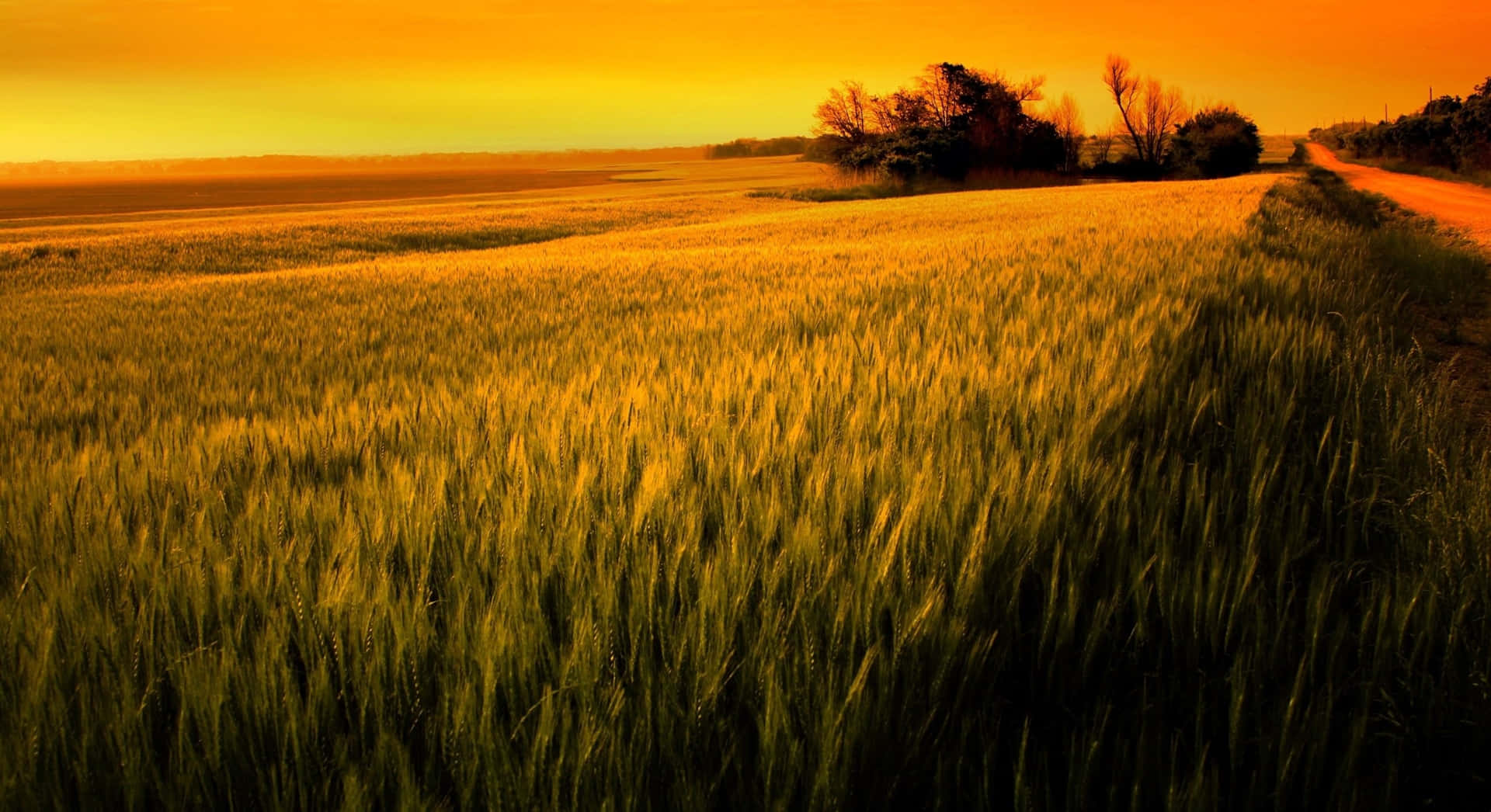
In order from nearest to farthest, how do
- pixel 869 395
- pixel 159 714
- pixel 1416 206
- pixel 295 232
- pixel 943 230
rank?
pixel 159 714 → pixel 869 395 → pixel 943 230 → pixel 295 232 → pixel 1416 206

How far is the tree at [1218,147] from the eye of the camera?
42.4 m

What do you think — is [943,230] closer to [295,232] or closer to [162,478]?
[162,478]

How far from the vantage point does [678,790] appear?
71 centimetres

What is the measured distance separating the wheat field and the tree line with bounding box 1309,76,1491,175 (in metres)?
40.7

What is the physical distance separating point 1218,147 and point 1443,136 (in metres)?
11.0

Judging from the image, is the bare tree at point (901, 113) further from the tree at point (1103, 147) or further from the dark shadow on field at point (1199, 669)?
the dark shadow on field at point (1199, 669)

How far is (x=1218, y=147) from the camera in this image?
42.2m

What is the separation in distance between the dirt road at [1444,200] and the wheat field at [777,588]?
12767 mm

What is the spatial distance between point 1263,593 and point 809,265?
19.6ft

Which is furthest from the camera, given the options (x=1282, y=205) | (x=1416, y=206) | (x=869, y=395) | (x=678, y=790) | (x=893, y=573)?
(x=1416, y=206)

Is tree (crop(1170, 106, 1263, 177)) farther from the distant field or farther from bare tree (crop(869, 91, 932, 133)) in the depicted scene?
the distant field

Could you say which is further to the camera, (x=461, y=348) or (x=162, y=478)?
(x=461, y=348)

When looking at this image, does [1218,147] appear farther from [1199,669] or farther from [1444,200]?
[1199,669]

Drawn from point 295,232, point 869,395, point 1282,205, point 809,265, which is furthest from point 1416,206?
point 295,232
